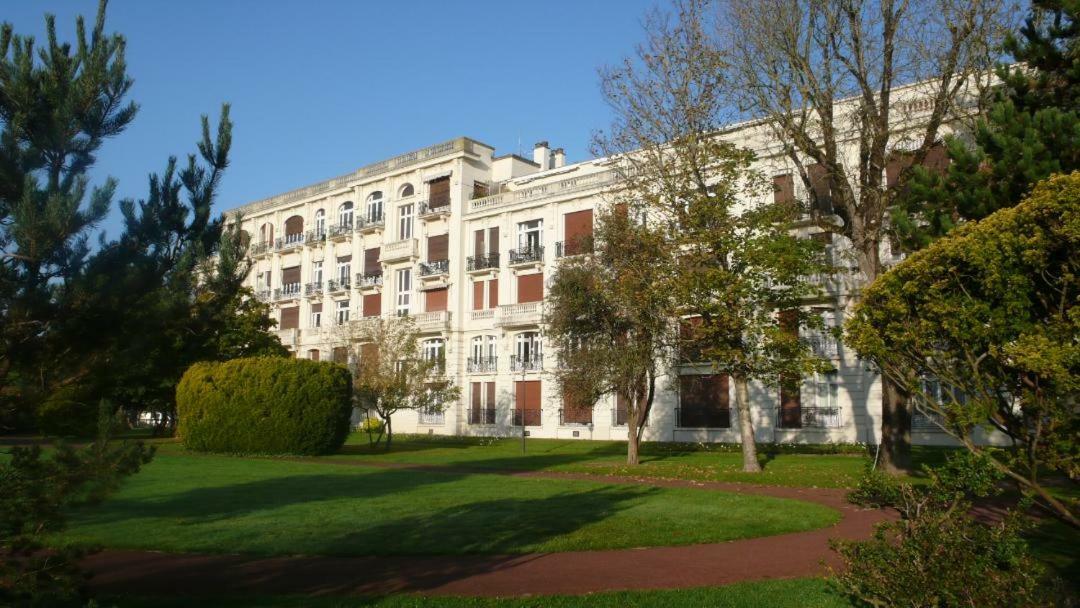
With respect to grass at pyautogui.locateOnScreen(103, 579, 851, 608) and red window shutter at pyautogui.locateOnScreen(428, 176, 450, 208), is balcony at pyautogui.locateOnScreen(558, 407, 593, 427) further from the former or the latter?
grass at pyautogui.locateOnScreen(103, 579, 851, 608)

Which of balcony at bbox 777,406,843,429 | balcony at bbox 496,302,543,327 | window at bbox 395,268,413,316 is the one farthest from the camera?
window at bbox 395,268,413,316

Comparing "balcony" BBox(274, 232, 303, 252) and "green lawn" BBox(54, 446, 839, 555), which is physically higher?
"balcony" BBox(274, 232, 303, 252)

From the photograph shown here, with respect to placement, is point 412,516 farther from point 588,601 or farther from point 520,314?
point 520,314

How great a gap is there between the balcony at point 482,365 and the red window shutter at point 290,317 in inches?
648

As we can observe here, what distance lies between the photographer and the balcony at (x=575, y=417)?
4125cm

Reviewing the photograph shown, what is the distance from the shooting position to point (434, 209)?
160 ft

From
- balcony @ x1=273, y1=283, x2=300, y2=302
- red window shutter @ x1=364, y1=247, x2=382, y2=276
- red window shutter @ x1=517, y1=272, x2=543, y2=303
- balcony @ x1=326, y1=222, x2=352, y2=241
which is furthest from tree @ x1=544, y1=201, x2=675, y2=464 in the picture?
balcony @ x1=273, y1=283, x2=300, y2=302

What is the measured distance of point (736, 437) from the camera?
36.2 meters

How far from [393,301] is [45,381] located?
43.3 meters

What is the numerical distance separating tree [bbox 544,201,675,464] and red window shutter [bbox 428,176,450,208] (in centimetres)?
2240

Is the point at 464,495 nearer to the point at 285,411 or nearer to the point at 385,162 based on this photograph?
the point at 285,411


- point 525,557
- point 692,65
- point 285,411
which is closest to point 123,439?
point 525,557

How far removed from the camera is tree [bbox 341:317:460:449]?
33.3 metres

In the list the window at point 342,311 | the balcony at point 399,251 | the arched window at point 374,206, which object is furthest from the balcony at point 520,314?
the window at point 342,311
